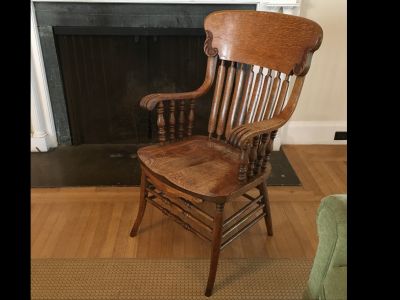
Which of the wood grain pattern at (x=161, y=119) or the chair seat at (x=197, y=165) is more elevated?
the wood grain pattern at (x=161, y=119)

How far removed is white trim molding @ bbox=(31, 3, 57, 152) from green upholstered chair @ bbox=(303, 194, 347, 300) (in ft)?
6.73

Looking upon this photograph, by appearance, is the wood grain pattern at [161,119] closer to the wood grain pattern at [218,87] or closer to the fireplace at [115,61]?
the wood grain pattern at [218,87]

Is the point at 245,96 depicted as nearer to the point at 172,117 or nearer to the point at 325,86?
the point at 172,117

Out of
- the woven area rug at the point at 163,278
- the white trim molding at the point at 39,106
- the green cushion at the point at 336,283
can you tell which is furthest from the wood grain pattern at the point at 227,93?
the white trim molding at the point at 39,106

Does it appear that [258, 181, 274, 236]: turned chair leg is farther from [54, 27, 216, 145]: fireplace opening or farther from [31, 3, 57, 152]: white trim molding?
[31, 3, 57, 152]: white trim molding

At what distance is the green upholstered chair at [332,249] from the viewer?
3.05 ft

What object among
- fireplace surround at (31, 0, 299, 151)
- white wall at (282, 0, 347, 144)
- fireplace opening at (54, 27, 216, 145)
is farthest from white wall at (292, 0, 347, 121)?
fireplace opening at (54, 27, 216, 145)

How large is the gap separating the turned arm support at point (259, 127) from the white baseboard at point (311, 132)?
125cm

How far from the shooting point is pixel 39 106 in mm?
2377

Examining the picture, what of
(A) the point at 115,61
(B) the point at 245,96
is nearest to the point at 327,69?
(B) the point at 245,96

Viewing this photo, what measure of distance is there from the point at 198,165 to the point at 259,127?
1.18ft

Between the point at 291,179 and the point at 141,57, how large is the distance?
1.36m
